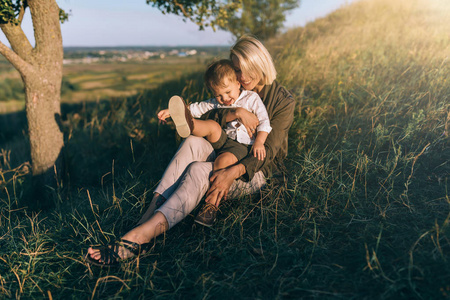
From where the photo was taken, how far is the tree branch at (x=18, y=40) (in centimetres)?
355

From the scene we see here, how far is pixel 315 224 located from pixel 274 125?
1.07 m

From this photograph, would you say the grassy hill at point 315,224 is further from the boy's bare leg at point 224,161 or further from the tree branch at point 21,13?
the tree branch at point 21,13

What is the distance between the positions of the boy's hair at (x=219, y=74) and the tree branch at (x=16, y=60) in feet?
8.35

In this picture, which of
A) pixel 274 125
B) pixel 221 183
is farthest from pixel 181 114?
pixel 274 125

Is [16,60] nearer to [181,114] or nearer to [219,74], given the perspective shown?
[181,114]

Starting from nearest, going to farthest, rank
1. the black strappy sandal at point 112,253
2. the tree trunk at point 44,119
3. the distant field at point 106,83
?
the black strappy sandal at point 112,253, the tree trunk at point 44,119, the distant field at point 106,83

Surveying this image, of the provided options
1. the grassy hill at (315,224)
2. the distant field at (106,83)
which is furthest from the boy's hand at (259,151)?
the distant field at (106,83)

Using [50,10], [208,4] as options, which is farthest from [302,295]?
[208,4]

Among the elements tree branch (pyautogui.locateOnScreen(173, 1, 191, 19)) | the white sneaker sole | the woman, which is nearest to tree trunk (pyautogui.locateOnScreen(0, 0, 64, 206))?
tree branch (pyautogui.locateOnScreen(173, 1, 191, 19))

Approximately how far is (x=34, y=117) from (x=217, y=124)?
9.12 ft

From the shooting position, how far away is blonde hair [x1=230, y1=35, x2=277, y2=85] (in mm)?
2672

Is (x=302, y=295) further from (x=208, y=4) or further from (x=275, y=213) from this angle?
(x=208, y=4)

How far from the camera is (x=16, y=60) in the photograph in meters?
3.52

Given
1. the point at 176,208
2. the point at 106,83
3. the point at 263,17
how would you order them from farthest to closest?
1. the point at 106,83
2. the point at 263,17
3. the point at 176,208
